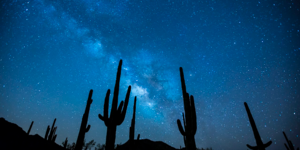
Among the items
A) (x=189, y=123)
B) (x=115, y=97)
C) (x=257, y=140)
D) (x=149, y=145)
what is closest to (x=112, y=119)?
(x=115, y=97)

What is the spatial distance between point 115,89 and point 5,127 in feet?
77.6

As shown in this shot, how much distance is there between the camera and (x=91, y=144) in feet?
115

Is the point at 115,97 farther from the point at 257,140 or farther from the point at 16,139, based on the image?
the point at 16,139

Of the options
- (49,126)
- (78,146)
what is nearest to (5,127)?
(49,126)

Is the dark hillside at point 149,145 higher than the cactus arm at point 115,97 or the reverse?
the reverse

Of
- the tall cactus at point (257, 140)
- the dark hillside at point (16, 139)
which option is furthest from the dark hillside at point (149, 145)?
the tall cactus at point (257, 140)

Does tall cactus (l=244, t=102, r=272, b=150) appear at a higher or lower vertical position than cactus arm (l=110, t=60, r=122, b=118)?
lower

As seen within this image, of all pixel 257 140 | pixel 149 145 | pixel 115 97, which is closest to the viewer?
pixel 115 97

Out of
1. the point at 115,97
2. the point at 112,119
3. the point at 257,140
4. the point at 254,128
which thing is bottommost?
the point at 257,140

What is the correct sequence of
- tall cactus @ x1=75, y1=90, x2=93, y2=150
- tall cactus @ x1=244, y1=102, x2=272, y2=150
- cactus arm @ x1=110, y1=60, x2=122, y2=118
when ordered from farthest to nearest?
tall cactus @ x1=244, y1=102, x2=272, y2=150 < tall cactus @ x1=75, y1=90, x2=93, y2=150 < cactus arm @ x1=110, y1=60, x2=122, y2=118

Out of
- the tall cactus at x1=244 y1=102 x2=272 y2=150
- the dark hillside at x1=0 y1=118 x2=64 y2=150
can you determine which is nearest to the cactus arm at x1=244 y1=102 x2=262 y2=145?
the tall cactus at x1=244 y1=102 x2=272 y2=150

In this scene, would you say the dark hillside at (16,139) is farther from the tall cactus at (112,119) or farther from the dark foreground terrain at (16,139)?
the tall cactus at (112,119)

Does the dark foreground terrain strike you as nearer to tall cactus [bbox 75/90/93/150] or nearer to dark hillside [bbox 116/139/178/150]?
dark hillside [bbox 116/139/178/150]

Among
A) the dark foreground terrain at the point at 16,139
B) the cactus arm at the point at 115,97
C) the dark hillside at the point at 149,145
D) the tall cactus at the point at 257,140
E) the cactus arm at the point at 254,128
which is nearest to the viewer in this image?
the cactus arm at the point at 115,97
